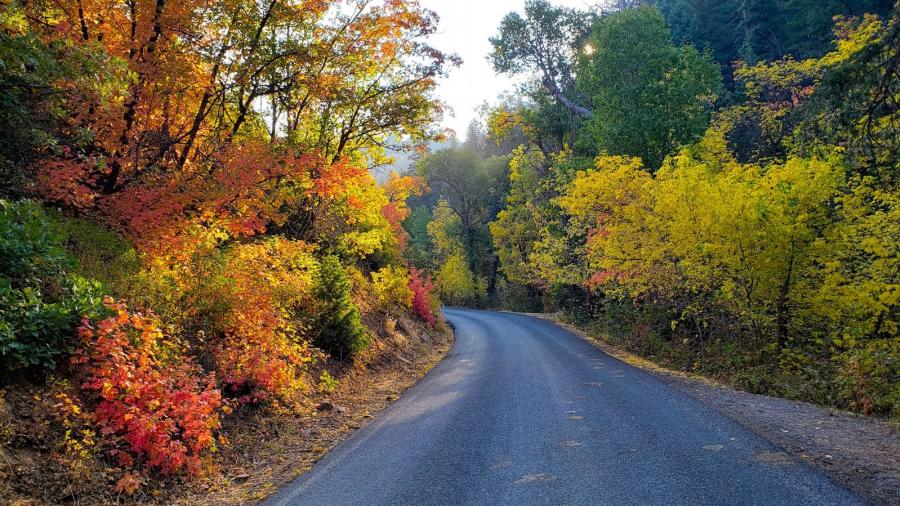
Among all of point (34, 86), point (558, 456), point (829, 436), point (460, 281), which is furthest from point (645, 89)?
point (460, 281)

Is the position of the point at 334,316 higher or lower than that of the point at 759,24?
lower

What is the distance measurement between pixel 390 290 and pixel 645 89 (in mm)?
14279

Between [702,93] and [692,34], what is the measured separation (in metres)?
14.0

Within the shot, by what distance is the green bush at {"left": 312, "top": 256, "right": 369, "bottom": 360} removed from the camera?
38.7ft

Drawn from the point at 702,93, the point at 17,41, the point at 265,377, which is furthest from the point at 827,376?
the point at 702,93

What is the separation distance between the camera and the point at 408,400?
33.3 ft

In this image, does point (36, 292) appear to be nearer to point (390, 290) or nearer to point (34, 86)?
point (34, 86)

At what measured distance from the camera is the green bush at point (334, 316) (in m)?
11.8

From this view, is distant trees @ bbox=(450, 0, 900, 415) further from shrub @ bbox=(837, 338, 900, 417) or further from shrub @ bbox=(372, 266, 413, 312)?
shrub @ bbox=(372, 266, 413, 312)

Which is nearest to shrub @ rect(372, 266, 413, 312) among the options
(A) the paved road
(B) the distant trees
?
(B) the distant trees

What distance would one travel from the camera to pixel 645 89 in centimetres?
2253

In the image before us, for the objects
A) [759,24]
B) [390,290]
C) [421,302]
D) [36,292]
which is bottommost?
[421,302]

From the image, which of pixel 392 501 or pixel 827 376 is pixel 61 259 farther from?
pixel 827 376

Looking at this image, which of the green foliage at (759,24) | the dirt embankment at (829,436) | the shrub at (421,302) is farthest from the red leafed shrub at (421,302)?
the green foliage at (759,24)
